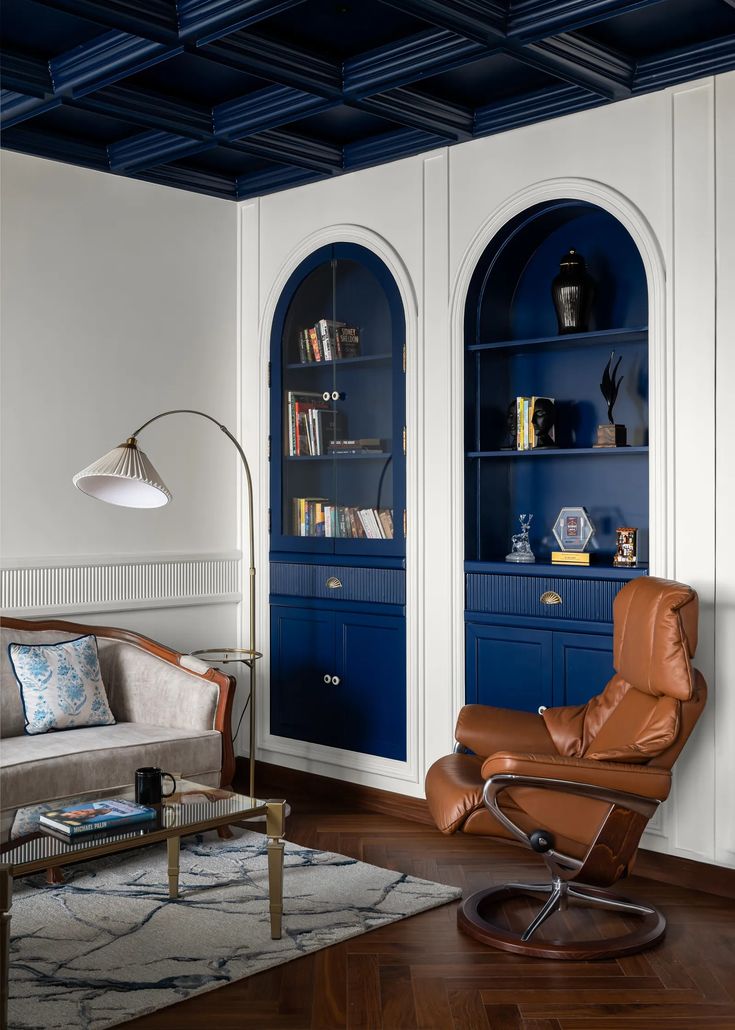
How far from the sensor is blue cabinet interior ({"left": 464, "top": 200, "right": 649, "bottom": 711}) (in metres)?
4.26

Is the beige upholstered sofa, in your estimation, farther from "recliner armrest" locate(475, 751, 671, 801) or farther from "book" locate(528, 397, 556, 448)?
"book" locate(528, 397, 556, 448)

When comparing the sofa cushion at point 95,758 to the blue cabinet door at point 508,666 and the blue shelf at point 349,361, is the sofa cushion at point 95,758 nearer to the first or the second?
the blue cabinet door at point 508,666

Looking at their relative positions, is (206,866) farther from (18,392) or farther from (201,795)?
(18,392)

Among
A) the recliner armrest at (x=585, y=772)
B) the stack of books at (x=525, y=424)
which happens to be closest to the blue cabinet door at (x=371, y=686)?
the stack of books at (x=525, y=424)

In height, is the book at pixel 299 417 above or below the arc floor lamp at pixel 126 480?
above

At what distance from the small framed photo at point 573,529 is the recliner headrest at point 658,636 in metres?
0.84

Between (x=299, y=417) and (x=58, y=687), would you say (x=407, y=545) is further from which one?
(x=58, y=687)

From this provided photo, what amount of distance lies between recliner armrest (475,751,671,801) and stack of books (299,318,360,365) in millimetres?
2332

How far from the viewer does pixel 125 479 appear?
4.07 meters

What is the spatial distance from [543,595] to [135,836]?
6.18 feet

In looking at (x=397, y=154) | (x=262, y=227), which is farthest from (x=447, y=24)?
(x=262, y=227)

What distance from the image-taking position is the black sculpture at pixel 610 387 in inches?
172

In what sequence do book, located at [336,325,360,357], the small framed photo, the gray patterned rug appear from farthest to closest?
book, located at [336,325,360,357]
the small framed photo
the gray patterned rug

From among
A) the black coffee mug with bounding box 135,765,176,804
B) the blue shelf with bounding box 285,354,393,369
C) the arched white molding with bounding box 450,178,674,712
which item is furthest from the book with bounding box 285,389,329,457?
the black coffee mug with bounding box 135,765,176,804
